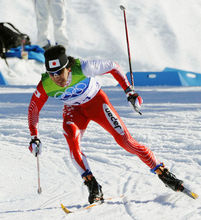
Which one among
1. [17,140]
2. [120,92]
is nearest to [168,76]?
[120,92]

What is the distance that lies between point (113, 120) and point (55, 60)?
792mm

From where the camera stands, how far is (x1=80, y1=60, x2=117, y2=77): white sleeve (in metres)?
3.38

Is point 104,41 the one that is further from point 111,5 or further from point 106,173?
point 106,173

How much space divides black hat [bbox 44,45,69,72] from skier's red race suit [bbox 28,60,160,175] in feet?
0.58

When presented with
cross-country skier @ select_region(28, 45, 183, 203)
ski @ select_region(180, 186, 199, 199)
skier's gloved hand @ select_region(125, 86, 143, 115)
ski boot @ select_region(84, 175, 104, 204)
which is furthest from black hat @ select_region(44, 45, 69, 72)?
ski @ select_region(180, 186, 199, 199)

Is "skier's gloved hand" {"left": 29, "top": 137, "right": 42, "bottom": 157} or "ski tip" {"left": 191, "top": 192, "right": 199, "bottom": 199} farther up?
"skier's gloved hand" {"left": 29, "top": 137, "right": 42, "bottom": 157}

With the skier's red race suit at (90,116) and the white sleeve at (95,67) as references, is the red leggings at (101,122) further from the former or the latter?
the white sleeve at (95,67)

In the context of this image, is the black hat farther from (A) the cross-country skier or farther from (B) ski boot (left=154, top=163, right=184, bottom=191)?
(B) ski boot (left=154, top=163, right=184, bottom=191)

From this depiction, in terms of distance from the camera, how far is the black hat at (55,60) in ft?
10.4

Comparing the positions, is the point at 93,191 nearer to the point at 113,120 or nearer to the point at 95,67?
the point at 113,120

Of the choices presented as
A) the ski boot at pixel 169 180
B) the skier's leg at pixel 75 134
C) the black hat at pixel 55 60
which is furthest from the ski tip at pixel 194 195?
the black hat at pixel 55 60

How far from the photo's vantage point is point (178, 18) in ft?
77.6

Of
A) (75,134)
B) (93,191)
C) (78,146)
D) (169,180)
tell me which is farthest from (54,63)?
(169,180)

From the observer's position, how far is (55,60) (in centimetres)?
317
